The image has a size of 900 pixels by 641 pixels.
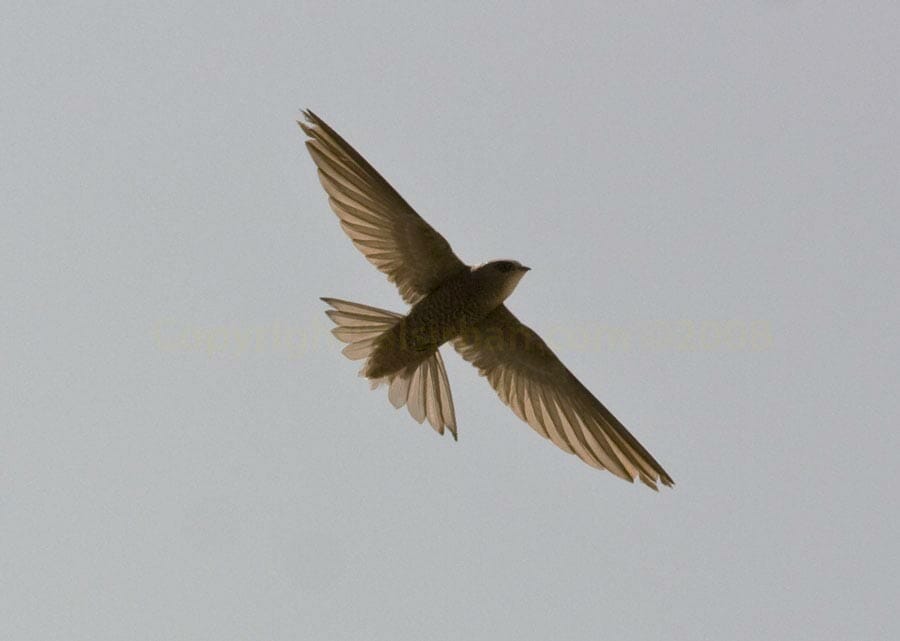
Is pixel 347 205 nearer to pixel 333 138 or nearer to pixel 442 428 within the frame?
pixel 333 138

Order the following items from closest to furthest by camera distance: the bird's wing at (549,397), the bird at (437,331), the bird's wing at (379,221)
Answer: the bird's wing at (379,221)
the bird at (437,331)
the bird's wing at (549,397)

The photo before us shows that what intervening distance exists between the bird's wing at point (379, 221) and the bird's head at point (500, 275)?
10.2 inches

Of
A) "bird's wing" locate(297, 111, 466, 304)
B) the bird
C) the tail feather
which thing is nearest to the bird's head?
the bird

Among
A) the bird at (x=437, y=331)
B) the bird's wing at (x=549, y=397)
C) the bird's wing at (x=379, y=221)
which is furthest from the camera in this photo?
the bird's wing at (x=549, y=397)

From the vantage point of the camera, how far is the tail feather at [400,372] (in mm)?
8836

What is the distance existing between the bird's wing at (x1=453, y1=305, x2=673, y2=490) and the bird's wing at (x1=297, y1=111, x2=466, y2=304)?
0.56 m

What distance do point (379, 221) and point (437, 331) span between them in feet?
2.81

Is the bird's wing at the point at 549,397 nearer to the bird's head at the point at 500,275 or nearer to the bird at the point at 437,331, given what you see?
the bird at the point at 437,331

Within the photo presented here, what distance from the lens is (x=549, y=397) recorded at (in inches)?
380

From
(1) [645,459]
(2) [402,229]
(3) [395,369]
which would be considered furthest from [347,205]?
(1) [645,459]

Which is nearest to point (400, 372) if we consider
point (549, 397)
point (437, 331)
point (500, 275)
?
point (437, 331)

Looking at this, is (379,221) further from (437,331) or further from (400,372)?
(400,372)

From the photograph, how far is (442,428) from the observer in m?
9.07

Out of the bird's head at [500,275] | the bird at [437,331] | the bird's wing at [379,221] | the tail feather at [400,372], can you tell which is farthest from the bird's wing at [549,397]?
the bird's wing at [379,221]
